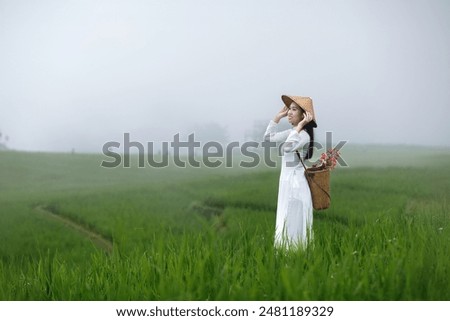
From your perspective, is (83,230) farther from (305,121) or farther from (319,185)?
(305,121)

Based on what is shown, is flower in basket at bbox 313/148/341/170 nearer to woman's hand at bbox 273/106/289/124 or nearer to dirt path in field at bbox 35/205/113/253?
woman's hand at bbox 273/106/289/124

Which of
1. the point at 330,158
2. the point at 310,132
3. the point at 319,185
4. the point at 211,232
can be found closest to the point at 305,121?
the point at 310,132

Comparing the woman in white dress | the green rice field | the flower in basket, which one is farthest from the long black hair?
the green rice field

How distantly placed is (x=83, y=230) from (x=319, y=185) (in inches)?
159

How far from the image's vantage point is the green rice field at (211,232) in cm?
284

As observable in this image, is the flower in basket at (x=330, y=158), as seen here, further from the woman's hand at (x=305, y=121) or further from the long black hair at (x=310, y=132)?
the woman's hand at (x=305, y=121)

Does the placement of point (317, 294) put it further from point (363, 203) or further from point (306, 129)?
point (363, 203)

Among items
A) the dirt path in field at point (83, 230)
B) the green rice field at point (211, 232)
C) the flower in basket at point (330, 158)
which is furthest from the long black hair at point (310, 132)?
the dirt path in field at point (83, 230)

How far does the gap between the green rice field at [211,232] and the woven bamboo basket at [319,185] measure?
8.3 inches

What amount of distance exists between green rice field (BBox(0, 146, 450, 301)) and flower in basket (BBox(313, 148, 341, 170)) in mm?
426

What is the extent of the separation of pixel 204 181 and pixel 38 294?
5.85 meters

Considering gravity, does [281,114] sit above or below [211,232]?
above

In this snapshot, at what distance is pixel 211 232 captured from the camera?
10.7 feet
